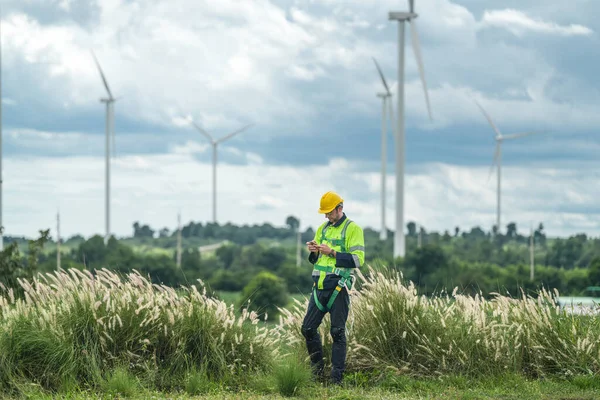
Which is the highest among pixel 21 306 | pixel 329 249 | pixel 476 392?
pixel 329 249

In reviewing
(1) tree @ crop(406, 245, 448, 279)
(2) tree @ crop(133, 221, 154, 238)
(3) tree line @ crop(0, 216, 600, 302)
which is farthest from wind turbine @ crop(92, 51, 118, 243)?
(2) tree @ crop(133, 221, 154, 238)

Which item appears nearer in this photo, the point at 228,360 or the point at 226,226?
the point at 228,360

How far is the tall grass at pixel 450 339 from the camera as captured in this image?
15.3 metres

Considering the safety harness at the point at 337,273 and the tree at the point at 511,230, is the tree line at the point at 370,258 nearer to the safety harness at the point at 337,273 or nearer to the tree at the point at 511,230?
the tree at the point at 511,230

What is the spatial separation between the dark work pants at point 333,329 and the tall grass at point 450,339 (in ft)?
2.45

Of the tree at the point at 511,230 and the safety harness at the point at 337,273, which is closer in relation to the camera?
the safety harness at the point at 337,273

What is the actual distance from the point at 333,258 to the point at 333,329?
1103mm

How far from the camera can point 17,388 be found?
45.5ft

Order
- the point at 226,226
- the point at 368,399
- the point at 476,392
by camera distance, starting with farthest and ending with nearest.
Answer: the point at 226,226
the point at 476,392
the point at 368,399

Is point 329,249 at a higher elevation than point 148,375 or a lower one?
higher

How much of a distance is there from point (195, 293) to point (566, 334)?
631cm

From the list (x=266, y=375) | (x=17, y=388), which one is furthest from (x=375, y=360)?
(x=17, y=388)

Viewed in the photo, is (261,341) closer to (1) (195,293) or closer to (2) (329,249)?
(1) (195,293)

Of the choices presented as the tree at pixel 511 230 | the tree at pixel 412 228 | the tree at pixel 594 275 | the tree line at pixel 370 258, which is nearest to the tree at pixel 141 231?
the tree line at pixel 370 258
